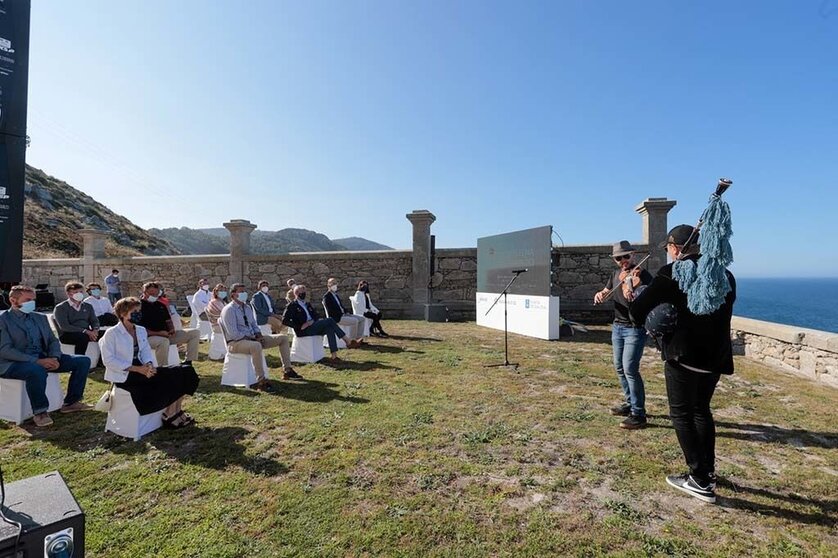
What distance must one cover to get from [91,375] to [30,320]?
2258 millimetres

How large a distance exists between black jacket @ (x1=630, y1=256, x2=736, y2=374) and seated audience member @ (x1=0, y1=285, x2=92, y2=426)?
19.5ft

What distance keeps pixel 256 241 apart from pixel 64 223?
44778 millimetres

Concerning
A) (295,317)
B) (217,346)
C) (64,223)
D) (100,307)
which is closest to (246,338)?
(295,317)

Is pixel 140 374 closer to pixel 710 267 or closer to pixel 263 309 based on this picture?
pixel 263 309

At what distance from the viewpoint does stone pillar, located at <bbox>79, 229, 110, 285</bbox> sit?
1449 centimetres

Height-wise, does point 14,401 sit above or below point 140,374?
below

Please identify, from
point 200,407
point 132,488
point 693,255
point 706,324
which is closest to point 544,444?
point 706,324

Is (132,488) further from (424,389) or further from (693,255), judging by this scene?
(693,255)

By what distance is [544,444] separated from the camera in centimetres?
369

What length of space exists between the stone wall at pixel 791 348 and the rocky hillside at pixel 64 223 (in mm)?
31084

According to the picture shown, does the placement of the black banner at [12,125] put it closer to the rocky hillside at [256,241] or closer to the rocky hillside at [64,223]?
the rocky hillside at [64,223]

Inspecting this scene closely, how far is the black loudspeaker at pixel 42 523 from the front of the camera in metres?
1.37

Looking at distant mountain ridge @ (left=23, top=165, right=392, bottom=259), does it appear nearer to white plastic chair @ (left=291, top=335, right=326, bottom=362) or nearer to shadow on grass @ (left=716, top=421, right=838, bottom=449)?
white plastic chair @ (left=291, top=335, right=326, bottom=362)

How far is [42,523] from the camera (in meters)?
1.43
